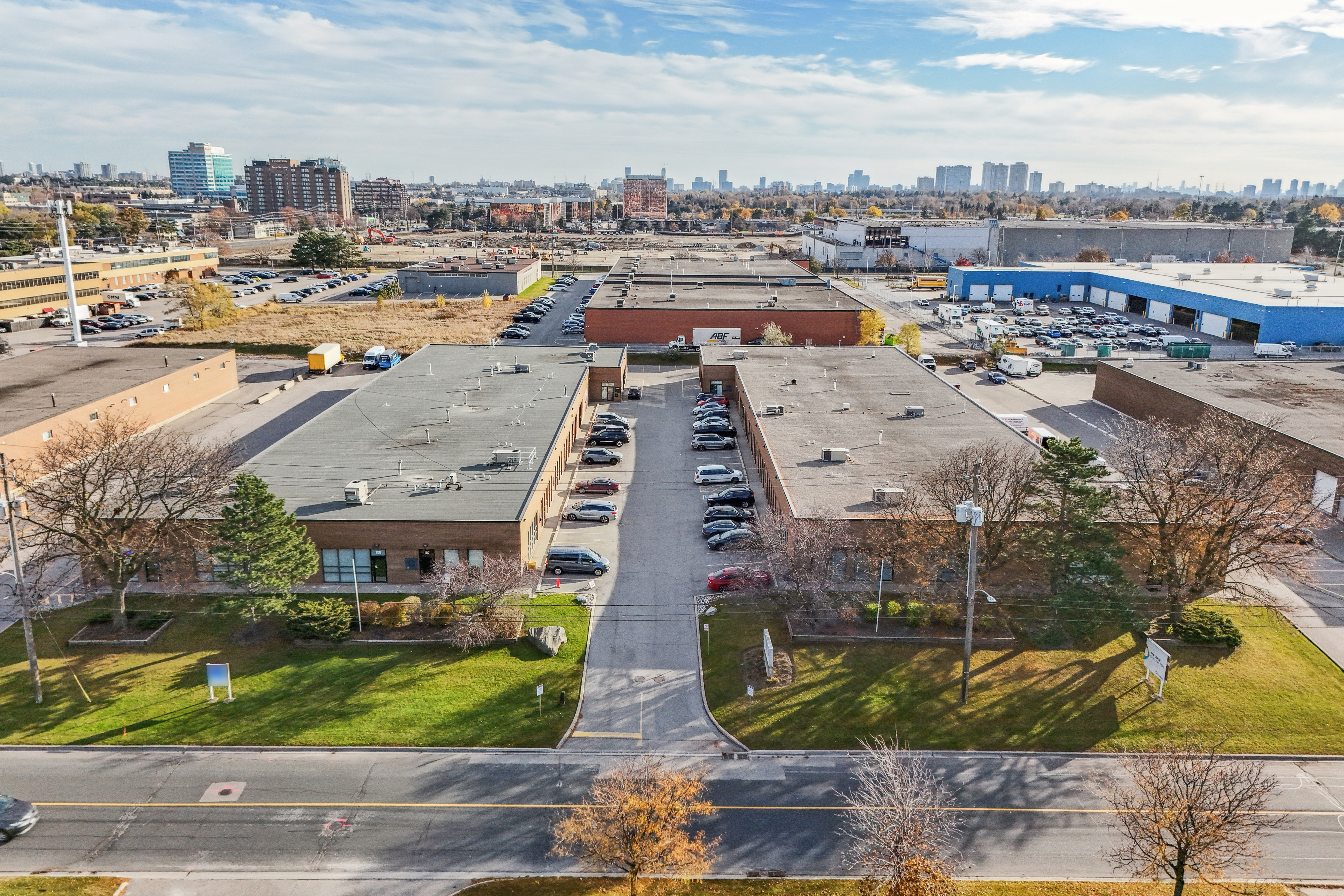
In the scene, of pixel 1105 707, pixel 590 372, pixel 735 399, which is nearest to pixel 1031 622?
pixel 1105 707

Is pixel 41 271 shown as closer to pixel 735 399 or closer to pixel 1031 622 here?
pixel 735 399

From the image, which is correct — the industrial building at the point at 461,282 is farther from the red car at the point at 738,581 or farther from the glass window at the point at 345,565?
the red car at the point at 738,581

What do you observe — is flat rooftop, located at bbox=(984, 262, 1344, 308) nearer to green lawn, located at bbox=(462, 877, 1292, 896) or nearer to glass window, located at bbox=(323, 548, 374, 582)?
green lawn, located at bbox=(462, 877, 1292, 896)

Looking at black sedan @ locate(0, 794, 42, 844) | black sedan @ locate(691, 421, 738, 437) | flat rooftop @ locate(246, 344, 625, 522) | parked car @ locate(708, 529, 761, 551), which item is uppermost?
flat rooftop @ locate(246, 344, 625, 522)

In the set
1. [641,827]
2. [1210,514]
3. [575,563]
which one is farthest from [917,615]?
[641,827]

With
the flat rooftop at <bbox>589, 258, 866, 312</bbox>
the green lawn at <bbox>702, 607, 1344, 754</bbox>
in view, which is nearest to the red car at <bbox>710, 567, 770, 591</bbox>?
the green lawn at <bbox>702, 607, 1344, 754</bbox>

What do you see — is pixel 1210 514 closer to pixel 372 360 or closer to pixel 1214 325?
pixel 372 360
